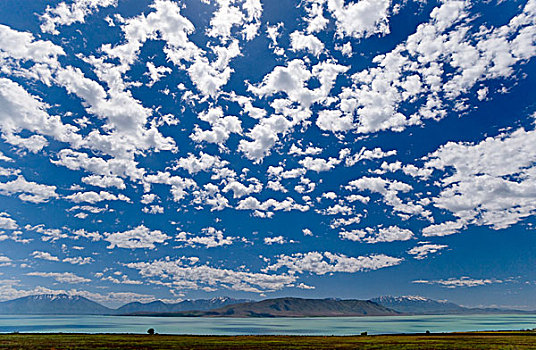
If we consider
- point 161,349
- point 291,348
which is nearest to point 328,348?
point 291,348

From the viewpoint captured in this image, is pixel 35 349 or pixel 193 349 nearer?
pixel 35 349

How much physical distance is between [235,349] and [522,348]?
63010mm

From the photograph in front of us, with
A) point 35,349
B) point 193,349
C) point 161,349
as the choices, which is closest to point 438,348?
point 193,349

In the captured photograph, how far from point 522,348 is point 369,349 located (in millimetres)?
33261

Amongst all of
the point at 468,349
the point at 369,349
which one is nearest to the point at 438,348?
the point at 468,349

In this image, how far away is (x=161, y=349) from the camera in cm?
7938

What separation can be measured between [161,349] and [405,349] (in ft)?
178

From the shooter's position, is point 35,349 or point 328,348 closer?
point 35,349

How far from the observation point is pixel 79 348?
7800cm

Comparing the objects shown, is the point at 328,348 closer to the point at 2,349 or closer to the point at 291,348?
the point at 291,348

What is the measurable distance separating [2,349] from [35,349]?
362 inches

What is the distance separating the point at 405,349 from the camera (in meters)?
79.1

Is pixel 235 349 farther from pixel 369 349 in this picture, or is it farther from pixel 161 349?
pixel 369 349

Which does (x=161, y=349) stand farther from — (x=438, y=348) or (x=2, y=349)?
(x=438, y=348)
